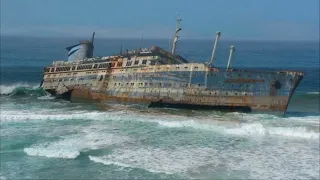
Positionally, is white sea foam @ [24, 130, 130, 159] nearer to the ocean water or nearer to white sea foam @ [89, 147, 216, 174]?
the ocean water

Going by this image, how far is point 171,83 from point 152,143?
446 inches

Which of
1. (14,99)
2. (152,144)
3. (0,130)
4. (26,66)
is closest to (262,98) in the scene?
(152,144)

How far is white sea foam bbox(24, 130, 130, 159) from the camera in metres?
24.2

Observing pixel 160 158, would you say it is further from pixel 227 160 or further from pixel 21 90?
pixel 21 90

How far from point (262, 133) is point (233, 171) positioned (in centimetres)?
818

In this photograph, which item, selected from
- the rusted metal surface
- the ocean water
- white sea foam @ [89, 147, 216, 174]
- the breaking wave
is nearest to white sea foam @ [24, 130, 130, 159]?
the ocean water

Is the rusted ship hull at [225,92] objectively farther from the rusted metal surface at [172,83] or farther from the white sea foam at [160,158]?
the white sea foam at [160,158]

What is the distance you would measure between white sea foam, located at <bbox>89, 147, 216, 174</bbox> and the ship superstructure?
36.2ft

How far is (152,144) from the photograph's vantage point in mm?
26281

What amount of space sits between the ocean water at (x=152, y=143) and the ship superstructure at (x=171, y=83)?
3.86 feet

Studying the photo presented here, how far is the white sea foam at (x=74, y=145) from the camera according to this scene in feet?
79.4

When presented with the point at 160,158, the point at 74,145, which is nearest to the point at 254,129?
the point at 160,158

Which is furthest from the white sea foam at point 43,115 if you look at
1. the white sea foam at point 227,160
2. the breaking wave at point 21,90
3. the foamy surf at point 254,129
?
the breaking wave at point 21,90

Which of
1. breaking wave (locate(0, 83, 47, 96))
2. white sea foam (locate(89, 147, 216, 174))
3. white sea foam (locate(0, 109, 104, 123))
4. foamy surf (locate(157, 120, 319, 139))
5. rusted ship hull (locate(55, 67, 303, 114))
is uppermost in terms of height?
rusted ship hull (locate(55, 67, 303, 114))
